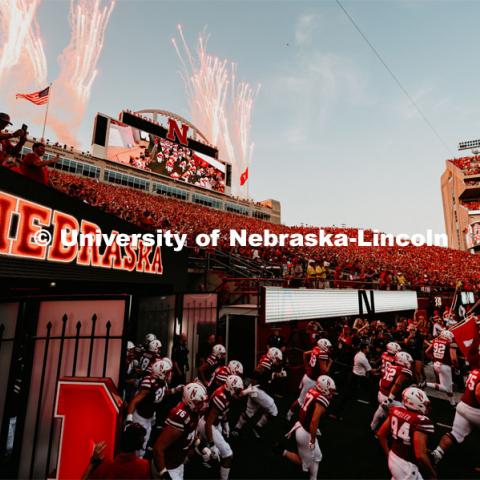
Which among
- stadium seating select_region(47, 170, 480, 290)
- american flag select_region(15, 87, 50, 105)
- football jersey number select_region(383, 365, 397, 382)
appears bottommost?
football jersey number select_region(383, 365, 397, 382)

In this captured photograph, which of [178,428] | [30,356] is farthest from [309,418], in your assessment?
[30,356]

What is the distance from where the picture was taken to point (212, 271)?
13.7m

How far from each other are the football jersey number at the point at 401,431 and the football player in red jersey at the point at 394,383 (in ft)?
8.85

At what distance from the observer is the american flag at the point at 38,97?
2388 cm

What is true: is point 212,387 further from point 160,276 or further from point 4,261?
point 4,261

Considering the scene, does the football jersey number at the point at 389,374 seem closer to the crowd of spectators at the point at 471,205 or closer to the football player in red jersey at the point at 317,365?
the football player in red jersey at the point at 317,365

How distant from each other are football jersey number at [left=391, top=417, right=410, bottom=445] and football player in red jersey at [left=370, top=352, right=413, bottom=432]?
2.70m

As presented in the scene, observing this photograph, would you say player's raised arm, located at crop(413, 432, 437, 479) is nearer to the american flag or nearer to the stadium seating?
the stadium seating

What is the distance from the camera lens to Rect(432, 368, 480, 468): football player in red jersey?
604 centimetres

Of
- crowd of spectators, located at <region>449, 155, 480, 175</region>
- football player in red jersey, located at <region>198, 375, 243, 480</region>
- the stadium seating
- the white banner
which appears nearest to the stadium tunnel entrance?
football player in red jersey, located at <region>198, 375, 243, 480</region>

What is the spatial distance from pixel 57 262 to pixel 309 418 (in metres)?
5.10

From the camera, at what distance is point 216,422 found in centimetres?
627

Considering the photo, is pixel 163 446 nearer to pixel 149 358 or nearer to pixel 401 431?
pixel 149 358

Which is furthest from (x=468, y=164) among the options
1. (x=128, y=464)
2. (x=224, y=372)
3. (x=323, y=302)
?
(x=128, y=464)
